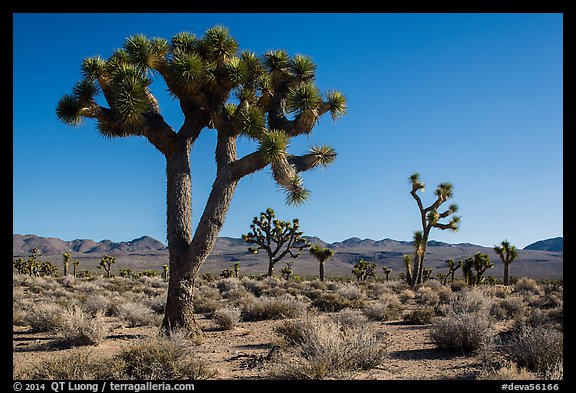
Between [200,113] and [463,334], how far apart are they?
769cm

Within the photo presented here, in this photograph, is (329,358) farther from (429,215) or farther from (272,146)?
(429,215)

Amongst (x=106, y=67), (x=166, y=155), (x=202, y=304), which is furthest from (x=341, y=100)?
(x=202, y=304)

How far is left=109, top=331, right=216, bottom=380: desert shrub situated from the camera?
626cm

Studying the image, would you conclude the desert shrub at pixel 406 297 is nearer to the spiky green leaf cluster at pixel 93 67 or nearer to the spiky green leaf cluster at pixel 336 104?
the spiky green leaf cluster at pixel 336 104

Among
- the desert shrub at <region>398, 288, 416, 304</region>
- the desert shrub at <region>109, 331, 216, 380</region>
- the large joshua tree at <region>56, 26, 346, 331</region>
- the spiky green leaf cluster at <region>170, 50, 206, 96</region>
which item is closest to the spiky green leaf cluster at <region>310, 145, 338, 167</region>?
the large joshua tree at <region>56, 26, 346, 331</region>

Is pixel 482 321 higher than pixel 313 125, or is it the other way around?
pixel 313 125

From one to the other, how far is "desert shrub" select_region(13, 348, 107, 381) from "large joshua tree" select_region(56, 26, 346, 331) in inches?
137

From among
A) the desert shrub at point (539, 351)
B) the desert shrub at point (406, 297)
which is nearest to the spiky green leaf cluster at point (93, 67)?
the desert shrub at point (539, 351)

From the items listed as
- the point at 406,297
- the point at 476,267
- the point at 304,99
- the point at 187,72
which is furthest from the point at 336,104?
the point at 476,267

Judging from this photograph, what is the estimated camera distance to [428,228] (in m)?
26.3

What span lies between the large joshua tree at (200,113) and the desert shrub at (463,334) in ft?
14.0

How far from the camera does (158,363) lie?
20.9ft
